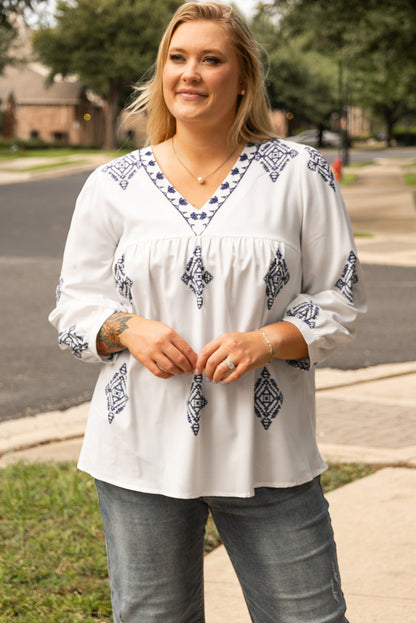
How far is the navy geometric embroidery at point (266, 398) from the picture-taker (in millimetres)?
2094

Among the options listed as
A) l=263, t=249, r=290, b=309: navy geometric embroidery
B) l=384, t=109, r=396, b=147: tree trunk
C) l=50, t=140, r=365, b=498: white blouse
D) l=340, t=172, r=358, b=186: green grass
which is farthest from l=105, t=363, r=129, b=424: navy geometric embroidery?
l=384, t=109, r=396, b=147: tree trunk

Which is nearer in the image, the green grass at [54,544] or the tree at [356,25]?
the green grass at [54,544]

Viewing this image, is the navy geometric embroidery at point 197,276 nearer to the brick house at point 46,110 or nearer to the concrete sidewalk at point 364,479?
the concrete sidewalk at point 364,479

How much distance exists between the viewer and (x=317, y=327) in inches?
83.5

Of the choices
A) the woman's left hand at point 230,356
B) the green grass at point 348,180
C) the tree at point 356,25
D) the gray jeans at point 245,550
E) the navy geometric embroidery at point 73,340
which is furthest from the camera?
the green grass at point 348,180

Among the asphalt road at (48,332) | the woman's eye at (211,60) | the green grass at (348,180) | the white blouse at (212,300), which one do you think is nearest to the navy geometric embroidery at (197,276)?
the white blouse at (212,300)

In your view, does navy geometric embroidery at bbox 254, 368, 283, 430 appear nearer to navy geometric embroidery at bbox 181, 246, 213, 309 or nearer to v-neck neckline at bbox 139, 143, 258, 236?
navy geometric embroidery at bbox 181, 246, 213, 309

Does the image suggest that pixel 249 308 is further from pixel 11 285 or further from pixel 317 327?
pixel 11 285

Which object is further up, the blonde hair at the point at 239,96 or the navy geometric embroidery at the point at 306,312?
the blonde hair at the point at 239,96

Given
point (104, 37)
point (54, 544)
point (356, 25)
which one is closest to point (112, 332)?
point (54, 544)

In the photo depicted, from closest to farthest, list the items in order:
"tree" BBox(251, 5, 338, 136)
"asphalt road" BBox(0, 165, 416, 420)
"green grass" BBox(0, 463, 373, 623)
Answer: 1. "green grass" BBox(0, 463, 373, 623)
2. "asphalt road" BBox(0, 165, 416, 420)
3. "tree" BBox(251, 5, 338, 136)

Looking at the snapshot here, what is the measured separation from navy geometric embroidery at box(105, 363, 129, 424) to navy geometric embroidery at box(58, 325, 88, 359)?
0.11 m

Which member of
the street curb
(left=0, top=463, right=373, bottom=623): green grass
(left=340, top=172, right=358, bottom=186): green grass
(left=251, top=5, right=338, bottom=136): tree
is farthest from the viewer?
(left=251, top=5, right=338, bottom=136): tree

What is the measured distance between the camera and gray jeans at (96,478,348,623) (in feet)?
6.83
